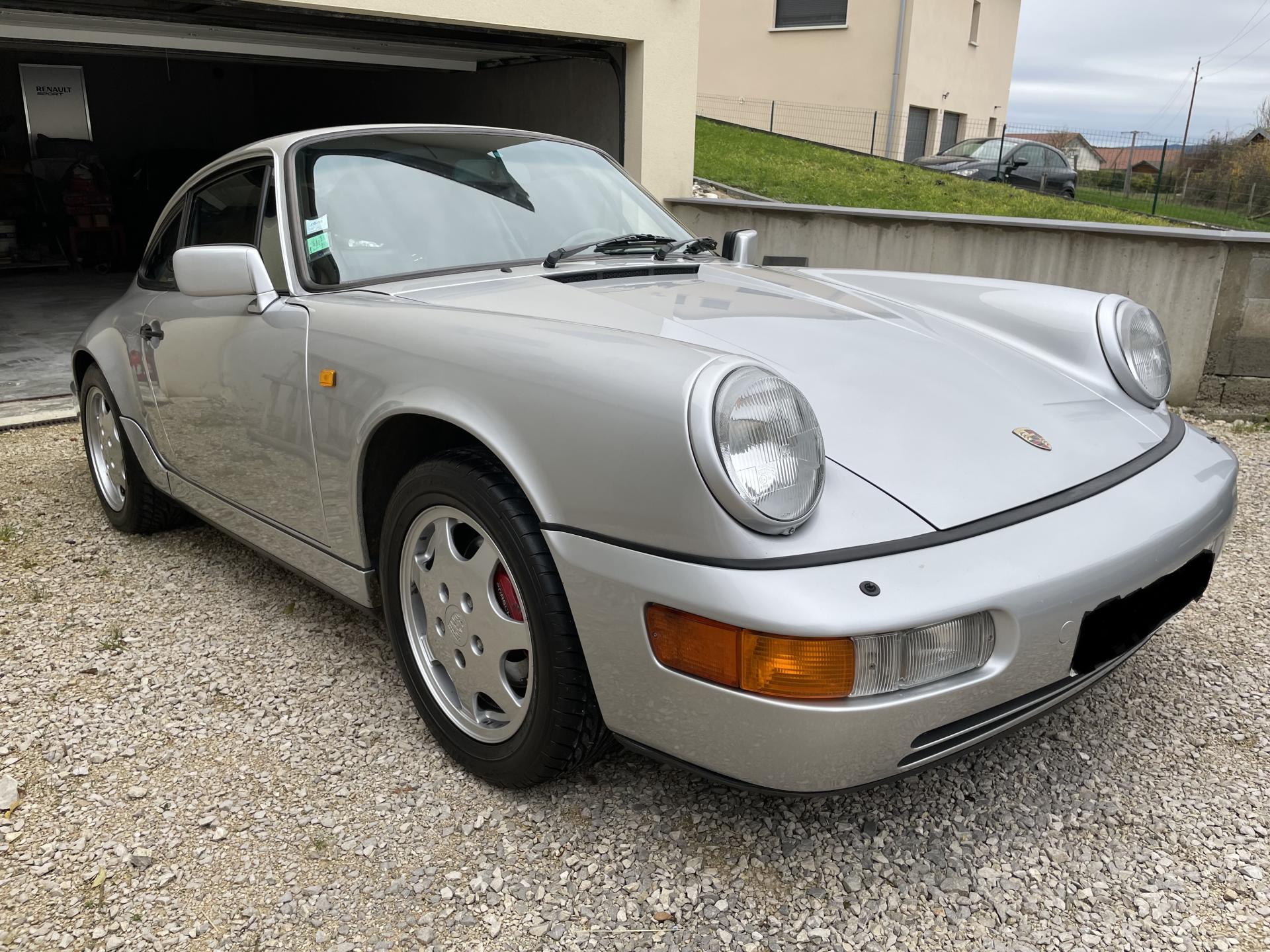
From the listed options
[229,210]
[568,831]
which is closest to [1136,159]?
[229,210]

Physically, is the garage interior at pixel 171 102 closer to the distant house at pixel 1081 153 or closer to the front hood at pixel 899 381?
the front hood at pixel 899 381

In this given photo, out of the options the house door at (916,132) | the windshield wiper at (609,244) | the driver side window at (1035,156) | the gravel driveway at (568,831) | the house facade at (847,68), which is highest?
the house facade at (847,68)

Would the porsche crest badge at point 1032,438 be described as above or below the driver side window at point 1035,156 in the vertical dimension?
below

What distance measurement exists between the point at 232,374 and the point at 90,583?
4.08 ft

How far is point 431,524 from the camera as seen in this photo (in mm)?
2164

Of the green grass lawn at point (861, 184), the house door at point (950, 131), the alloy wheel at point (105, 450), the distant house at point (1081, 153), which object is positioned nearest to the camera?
the alloy wheel at point (105, 450)

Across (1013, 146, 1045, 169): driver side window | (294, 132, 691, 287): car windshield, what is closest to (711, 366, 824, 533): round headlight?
(294, 132, 691, 287): car windshield

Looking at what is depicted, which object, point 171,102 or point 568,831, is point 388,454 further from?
point 171,102

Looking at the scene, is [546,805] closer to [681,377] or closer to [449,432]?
[449,432]

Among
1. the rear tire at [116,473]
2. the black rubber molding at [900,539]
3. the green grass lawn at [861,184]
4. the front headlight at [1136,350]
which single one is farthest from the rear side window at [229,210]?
the green grass lawn at [861,184]

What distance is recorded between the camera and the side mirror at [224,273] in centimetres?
252

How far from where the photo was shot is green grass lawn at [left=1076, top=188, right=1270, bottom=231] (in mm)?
14273

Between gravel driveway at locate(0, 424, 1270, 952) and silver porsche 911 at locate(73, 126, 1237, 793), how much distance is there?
0.83 ft

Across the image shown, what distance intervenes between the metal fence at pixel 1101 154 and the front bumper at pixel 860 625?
48.1 feet
